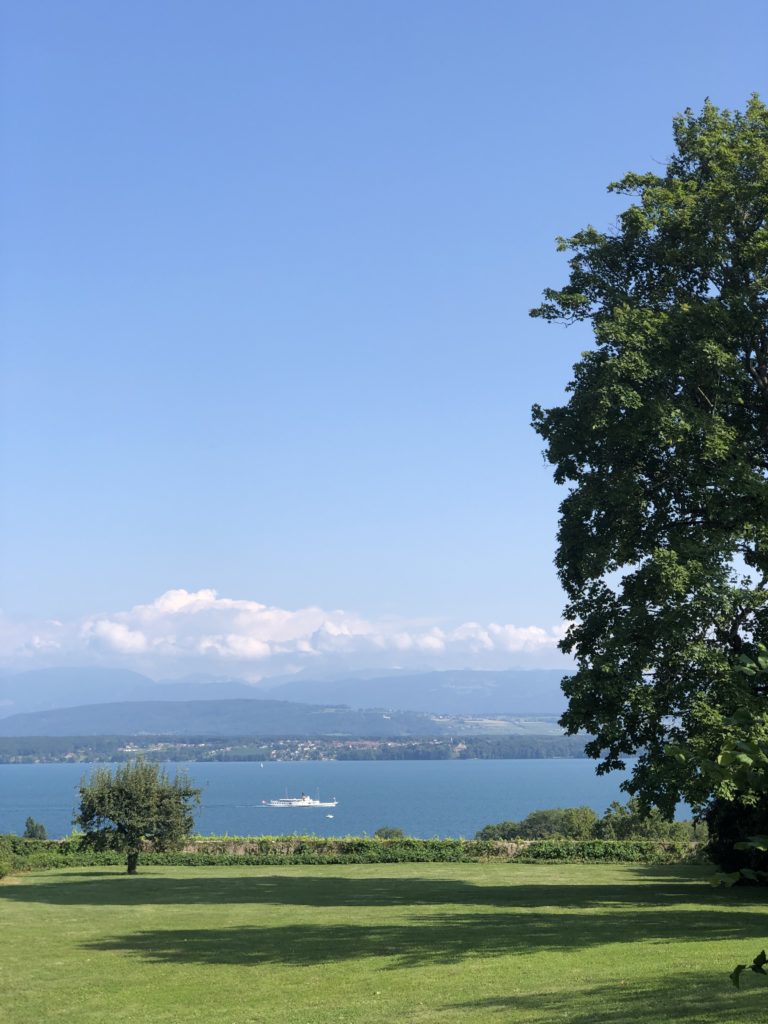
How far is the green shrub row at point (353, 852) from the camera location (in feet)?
147

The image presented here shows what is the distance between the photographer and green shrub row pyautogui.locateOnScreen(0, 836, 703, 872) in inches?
1766

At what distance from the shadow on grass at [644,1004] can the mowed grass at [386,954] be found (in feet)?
0.11

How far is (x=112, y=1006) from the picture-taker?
48.9 ft

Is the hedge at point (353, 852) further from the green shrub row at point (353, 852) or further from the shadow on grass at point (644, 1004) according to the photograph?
the shadow on grass at point (644, 1004)

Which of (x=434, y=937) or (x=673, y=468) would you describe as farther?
(x=673, y=468)

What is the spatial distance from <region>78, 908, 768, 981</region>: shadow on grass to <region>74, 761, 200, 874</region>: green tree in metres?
14.4

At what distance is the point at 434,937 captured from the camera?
2009cm

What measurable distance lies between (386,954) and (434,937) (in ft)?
7.09

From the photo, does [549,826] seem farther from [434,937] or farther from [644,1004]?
[644,1004]

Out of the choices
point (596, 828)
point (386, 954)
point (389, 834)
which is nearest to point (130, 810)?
point (386, 954)

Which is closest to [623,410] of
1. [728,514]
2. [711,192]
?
[728,514]

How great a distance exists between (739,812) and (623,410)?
12.6m

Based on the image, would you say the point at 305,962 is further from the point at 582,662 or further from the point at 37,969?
the point at 582,662

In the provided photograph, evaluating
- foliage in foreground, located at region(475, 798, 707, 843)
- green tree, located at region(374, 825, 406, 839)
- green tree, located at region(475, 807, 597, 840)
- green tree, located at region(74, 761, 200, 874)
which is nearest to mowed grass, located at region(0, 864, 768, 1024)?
green tree, located at region(74, 761, 200, 874)
